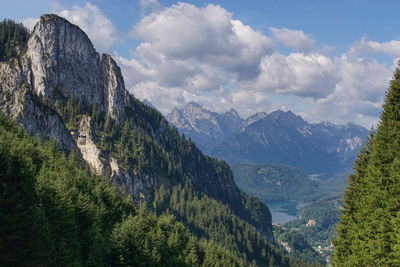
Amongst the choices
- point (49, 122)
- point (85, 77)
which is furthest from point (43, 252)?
point (85, 77)

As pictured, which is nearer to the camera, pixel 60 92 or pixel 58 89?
pixel 58 89

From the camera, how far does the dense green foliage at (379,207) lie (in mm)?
25750

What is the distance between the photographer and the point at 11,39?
170375 mm

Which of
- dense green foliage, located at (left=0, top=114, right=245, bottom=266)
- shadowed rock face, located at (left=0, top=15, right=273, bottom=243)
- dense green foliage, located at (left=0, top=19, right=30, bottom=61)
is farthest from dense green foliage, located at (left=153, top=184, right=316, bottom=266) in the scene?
dense green foliage, located at (left=0, top=114, right=245, bottom=266)

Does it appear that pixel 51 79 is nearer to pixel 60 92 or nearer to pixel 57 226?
pixel 60 92

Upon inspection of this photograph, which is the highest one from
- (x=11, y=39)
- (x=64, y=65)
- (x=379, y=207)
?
(x=11, y=39)

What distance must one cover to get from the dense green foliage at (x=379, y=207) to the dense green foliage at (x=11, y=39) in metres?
186

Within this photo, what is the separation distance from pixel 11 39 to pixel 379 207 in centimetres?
20192

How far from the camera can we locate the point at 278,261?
195 metres

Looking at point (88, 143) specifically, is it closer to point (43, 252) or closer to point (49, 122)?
point (49, 122)

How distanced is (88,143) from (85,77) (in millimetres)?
51841

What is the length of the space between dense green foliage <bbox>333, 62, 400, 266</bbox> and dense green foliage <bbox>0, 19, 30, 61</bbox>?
611 feet

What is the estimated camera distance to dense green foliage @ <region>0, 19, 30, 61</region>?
16338 centimetres

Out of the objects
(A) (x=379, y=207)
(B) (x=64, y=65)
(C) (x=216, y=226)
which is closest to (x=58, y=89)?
(B) (x=64, y=65)
